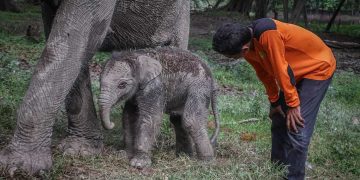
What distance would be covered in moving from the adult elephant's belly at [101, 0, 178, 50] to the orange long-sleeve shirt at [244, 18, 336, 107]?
0.91m

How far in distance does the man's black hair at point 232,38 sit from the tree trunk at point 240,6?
21.4 m

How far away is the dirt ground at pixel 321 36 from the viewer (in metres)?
13.1

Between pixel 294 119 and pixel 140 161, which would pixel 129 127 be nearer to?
pixel 140 161

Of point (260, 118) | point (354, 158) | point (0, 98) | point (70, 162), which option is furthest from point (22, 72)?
point (354, 158)

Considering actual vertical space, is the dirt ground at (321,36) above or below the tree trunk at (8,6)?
below

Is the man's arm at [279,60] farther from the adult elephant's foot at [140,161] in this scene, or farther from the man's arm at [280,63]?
the adult elephant's foot at [140,161]


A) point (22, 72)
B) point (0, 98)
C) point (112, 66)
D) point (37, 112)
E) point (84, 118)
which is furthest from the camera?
point (22, 72)

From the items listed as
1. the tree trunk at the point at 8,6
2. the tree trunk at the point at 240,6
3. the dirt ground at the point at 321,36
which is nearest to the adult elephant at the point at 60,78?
the dirt ground at the point at 321,36

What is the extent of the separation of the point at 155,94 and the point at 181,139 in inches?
28.0

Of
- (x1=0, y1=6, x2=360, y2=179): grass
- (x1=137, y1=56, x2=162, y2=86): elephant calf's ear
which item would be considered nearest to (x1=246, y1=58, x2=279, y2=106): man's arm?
(x1=0, y1=6, x2=360, y2=179): grass

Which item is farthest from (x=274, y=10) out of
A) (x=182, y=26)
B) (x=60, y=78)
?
(x=60, y=78)

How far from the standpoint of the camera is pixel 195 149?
16.5 ft

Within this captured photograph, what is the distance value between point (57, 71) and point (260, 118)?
3.57 meters

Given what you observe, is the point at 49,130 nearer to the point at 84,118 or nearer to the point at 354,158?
the point at 84,118
